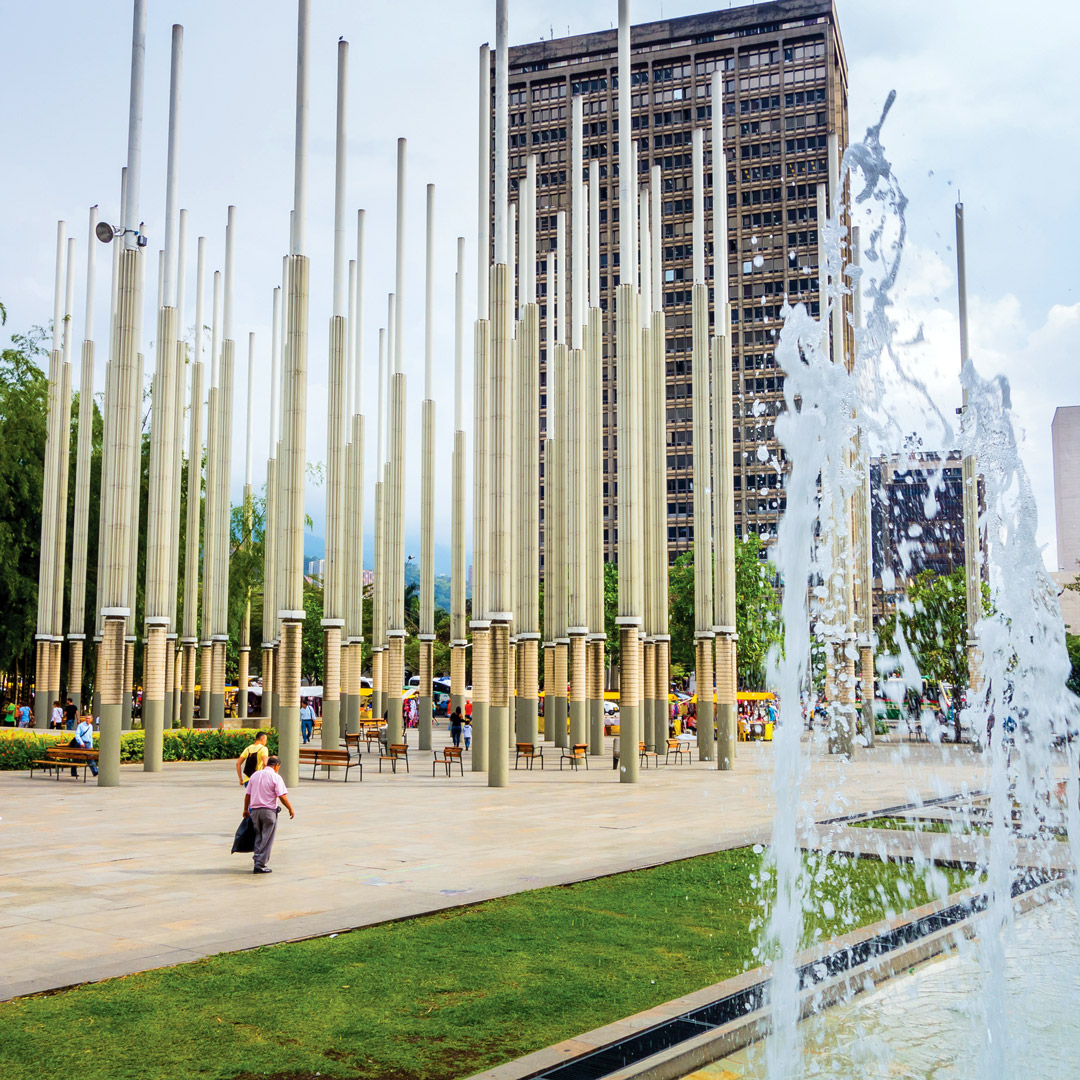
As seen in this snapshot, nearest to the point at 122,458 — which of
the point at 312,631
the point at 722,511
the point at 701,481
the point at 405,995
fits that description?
the point at 701,481

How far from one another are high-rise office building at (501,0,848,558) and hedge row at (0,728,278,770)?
58.4 metres

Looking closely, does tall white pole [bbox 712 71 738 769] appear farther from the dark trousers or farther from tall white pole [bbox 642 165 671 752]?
the dark trousers

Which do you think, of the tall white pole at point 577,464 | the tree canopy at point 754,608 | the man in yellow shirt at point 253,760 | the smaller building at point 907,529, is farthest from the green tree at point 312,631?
the man in yellow shirt at point 253,760

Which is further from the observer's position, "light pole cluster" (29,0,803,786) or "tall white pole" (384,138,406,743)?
"tall white pole" (384,138,406,743)

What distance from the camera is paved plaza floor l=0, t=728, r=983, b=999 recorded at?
352 inches

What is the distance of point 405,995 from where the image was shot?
7.21 metres

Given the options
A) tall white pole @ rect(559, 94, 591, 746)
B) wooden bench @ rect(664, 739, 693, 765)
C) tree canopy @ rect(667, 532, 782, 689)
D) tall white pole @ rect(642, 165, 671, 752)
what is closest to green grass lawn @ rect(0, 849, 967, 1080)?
tall white pole @ rect(559, 94, 591, 746)

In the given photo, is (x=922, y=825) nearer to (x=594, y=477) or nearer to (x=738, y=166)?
(x=594, y=477)

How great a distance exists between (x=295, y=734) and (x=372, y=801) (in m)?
3.06

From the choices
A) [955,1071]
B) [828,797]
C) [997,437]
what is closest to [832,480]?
[997,437]

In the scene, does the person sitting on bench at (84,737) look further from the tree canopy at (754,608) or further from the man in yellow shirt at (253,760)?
the tree canopy at (754,608)

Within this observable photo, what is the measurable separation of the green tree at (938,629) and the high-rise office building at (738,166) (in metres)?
39.3

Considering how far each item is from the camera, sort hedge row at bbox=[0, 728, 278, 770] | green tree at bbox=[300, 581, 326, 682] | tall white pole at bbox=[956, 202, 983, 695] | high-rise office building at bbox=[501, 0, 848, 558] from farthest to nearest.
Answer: high-rise office building at bbox=[501, 0, 848, 558], green tree at bbox=[300, 581, 326, 682], tall white pole at bbox=[956, 202, 983, 695], hedge row at bbox=[0, 728, 278, 770]

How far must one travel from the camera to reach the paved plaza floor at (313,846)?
8953mm
